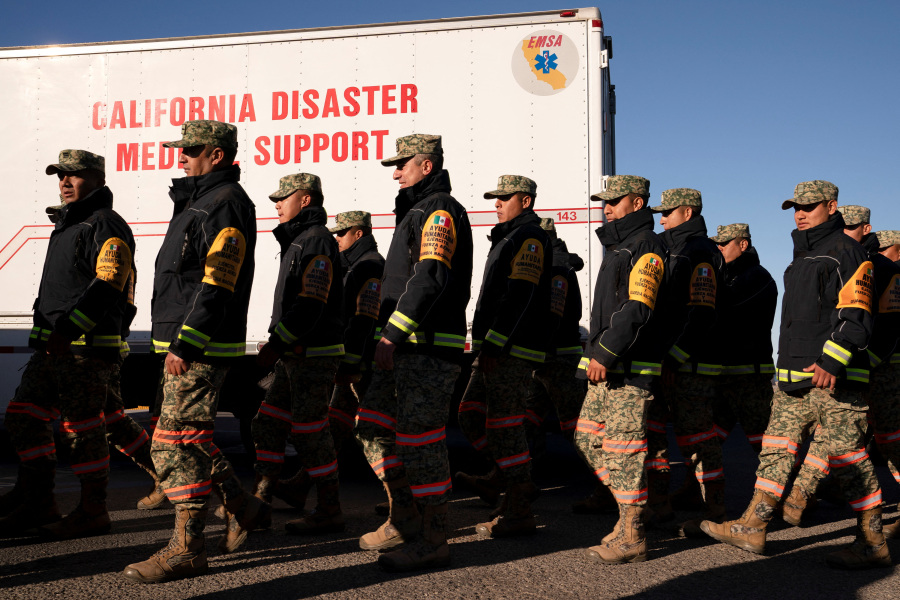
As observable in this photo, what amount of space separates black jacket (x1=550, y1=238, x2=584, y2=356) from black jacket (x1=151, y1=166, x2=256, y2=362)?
8.99ft

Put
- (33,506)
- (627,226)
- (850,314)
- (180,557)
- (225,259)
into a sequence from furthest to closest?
1. (627,226)
2. (33,506)
3. (850,314)
4. (225,259)
5. (180,557)

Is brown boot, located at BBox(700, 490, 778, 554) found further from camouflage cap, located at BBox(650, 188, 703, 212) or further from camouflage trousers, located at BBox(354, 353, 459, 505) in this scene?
camouflage cap, located at BBox(650, 188, 703, 212)

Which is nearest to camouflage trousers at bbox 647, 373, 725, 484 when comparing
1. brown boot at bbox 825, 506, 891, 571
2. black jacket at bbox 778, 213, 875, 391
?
black jacket at bbox 778, 213, 875, 391

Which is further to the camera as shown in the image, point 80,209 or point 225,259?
point 80,209

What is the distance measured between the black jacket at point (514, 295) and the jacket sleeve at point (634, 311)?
51 cm

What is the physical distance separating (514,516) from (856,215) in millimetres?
3448

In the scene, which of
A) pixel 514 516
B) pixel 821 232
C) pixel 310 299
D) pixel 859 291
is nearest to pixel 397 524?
pixel 514 516

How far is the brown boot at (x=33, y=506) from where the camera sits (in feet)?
15.1

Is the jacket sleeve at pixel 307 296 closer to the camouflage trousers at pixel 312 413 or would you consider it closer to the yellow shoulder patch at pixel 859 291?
the camouflage trousers at pixel 312 413

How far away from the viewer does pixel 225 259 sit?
12.5ft

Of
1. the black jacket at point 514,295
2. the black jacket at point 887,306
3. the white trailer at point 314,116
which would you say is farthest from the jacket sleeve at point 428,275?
the black jacket at point 887,306

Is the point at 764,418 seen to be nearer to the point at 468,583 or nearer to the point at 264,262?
the point at 468,583

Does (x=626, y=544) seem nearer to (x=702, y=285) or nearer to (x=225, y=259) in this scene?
(x=702, y=285)

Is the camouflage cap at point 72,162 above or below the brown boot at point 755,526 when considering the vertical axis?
above
